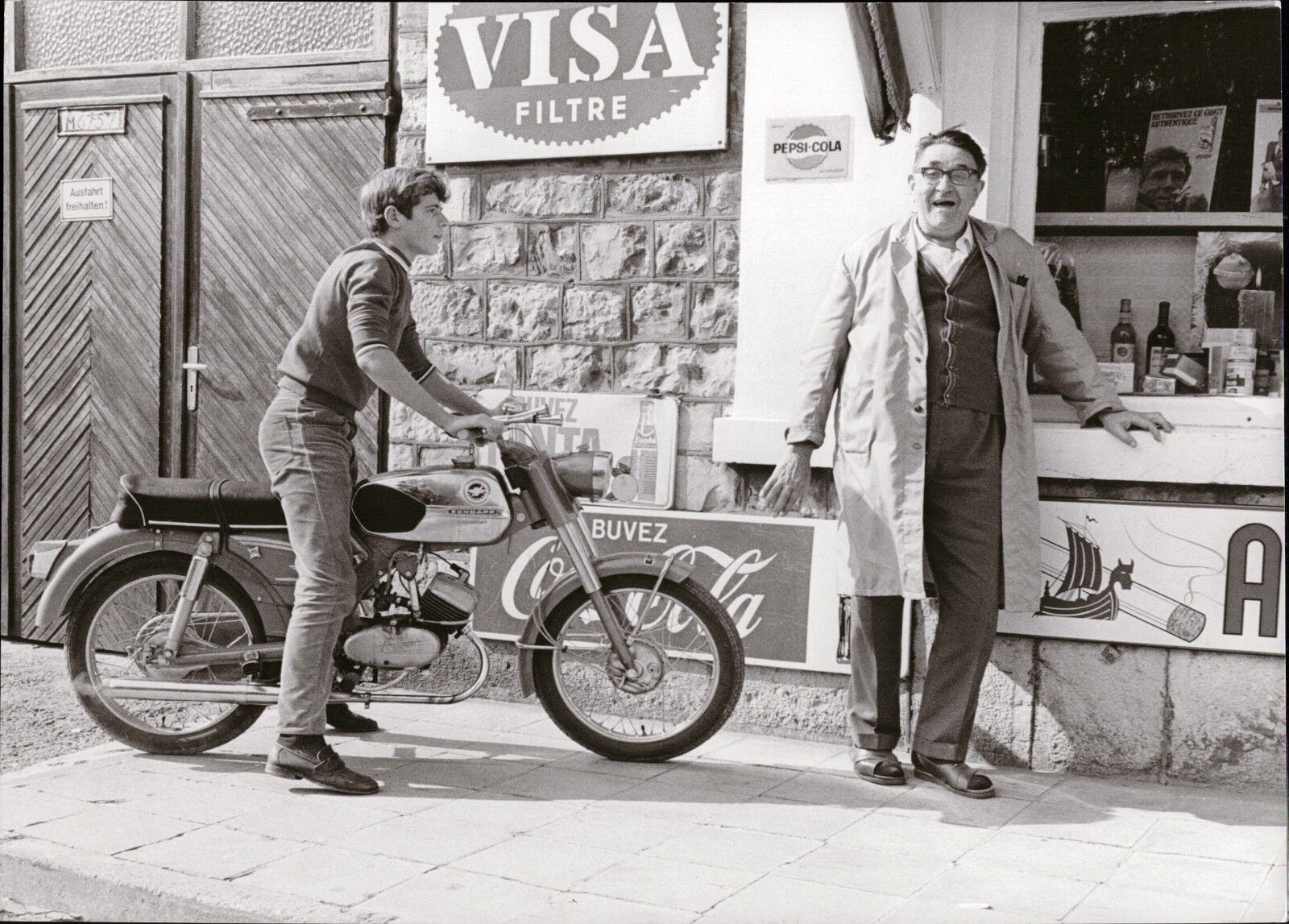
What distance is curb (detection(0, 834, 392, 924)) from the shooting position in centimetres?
355

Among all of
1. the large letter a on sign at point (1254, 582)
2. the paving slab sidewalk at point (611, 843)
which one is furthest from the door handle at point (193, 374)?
the large letter a on sign at point (1254, 582)

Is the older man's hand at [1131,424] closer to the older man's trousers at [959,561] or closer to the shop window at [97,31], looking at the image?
the older man's trousers at [959,561]

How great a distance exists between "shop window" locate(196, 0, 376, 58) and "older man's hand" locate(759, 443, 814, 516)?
2.91 meters

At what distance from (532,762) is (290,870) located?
1330 millimetres

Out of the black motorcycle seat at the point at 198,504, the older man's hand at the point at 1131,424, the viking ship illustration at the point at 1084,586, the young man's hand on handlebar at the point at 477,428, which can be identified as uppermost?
the older man's hand at the point at 1131,424

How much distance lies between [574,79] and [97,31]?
277cm

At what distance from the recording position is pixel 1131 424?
195 inches

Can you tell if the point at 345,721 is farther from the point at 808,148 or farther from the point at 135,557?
the point at 808,148

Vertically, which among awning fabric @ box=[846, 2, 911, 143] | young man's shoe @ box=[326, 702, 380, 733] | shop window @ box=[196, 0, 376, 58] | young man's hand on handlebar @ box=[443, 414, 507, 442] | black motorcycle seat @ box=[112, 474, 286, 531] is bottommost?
young man's shoe @ box=[326, 702, 380, 733]

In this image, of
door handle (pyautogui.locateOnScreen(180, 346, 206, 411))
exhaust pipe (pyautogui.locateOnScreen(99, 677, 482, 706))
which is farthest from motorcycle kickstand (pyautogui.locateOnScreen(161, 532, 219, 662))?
door handle (pyautogui.locateOnScreen(180, 346, 206, 411))

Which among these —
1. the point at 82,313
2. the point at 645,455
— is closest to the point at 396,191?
the point at 645,455

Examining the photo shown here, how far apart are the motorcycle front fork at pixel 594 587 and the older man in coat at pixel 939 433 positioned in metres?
0.66

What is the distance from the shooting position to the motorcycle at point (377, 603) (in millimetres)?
4887

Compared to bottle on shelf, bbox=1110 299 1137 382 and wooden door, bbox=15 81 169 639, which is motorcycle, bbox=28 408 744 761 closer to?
bottle on shelf, bbox=1110 299 1137 382
